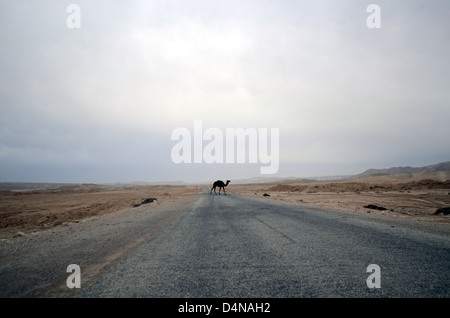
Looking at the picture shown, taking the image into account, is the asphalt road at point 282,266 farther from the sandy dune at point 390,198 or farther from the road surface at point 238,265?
the sandy dune at point 390,198

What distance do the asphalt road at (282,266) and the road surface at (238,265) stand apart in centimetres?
2

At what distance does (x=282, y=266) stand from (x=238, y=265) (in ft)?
2.95

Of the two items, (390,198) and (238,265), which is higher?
(238,265)

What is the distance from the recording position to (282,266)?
15.7ft

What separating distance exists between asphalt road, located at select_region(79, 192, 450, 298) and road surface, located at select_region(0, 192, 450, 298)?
0.06 feet

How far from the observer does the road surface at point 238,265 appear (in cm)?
375

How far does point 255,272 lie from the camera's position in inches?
177

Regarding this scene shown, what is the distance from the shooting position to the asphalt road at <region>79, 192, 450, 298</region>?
3695 millimetres

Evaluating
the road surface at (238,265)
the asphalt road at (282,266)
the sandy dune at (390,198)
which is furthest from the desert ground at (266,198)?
the asphalt road at (282,266)

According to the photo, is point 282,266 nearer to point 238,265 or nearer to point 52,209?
point 238,265

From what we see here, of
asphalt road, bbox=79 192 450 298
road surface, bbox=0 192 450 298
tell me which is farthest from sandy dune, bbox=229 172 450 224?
road surface, bbox=0 192 450 298

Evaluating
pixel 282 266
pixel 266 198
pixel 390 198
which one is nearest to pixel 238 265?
pixel 282 266
